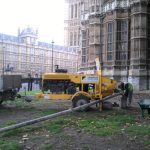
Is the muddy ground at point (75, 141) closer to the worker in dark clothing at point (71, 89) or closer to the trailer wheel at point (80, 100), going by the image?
the trailer wheel at point (80, 100)

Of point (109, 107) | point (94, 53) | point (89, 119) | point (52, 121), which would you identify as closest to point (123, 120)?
point (89, 119)

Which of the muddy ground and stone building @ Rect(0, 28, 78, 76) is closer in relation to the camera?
the muddy ground

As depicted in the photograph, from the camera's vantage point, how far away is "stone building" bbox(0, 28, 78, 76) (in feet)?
404

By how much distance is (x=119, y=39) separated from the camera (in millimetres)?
41844

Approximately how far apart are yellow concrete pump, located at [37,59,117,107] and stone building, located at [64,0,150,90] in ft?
60.0

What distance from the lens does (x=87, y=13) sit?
49312 mm

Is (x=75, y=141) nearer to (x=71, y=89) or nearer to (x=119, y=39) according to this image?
(x=71, y=89)

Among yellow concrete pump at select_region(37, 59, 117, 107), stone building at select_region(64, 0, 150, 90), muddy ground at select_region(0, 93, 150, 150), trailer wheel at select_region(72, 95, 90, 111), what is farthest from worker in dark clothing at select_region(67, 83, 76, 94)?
stone building at select_region(64, 0, 150, 90)

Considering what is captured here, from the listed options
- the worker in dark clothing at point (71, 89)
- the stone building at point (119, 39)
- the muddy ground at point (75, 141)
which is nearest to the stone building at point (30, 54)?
the stone building at point (119, 39)

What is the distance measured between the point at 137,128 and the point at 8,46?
112925 millimetres

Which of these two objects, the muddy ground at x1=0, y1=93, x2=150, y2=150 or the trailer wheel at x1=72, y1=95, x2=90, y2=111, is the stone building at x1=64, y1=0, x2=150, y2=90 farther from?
the muddy ground at x1=0, y1=93, x2=150, y2=150

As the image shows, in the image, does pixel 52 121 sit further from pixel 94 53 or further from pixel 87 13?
pixel 87 13

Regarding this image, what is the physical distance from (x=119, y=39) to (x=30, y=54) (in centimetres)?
9189

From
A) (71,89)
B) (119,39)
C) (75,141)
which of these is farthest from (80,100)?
(119,39)
